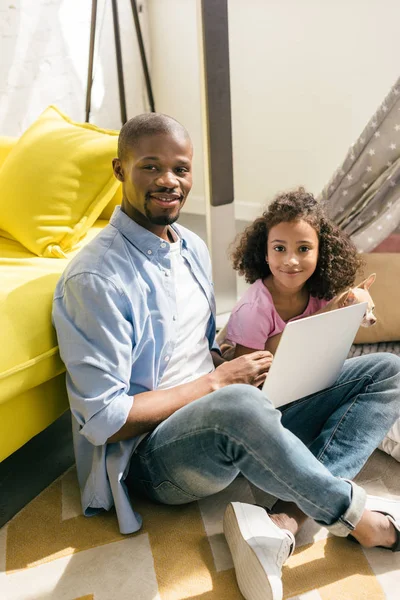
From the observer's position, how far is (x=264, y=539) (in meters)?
1.24

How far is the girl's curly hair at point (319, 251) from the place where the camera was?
159 cm

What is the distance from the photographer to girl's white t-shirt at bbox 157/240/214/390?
1.43 metres

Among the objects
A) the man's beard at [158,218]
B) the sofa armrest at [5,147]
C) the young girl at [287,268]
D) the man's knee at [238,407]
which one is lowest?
the man's knee at [238,407]

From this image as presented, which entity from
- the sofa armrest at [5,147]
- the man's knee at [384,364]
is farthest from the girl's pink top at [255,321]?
the sofa armrest at [5,147]

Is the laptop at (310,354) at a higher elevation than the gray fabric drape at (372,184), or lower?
lower

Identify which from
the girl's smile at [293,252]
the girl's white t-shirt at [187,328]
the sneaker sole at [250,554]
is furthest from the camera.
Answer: the girl's smile at [293,252]

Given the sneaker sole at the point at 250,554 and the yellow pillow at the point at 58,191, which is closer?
the sneaker sole at the point at 250,554

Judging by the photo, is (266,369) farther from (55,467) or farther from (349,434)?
(55,467)

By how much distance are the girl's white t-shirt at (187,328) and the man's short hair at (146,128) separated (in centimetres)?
24

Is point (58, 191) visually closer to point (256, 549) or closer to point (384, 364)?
point (384, 364)

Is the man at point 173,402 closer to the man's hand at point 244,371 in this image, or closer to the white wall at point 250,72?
the man's hand at point 244,371

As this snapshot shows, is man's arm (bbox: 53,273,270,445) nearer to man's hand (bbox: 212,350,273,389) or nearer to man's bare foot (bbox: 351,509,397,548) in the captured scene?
man's hand (bbox: 212,350,273,389)

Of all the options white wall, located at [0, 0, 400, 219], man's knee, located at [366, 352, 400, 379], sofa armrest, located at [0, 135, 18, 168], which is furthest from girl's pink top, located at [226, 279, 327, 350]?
white wall, located at [0, 0, 400, 219]

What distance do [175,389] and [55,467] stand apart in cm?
52
